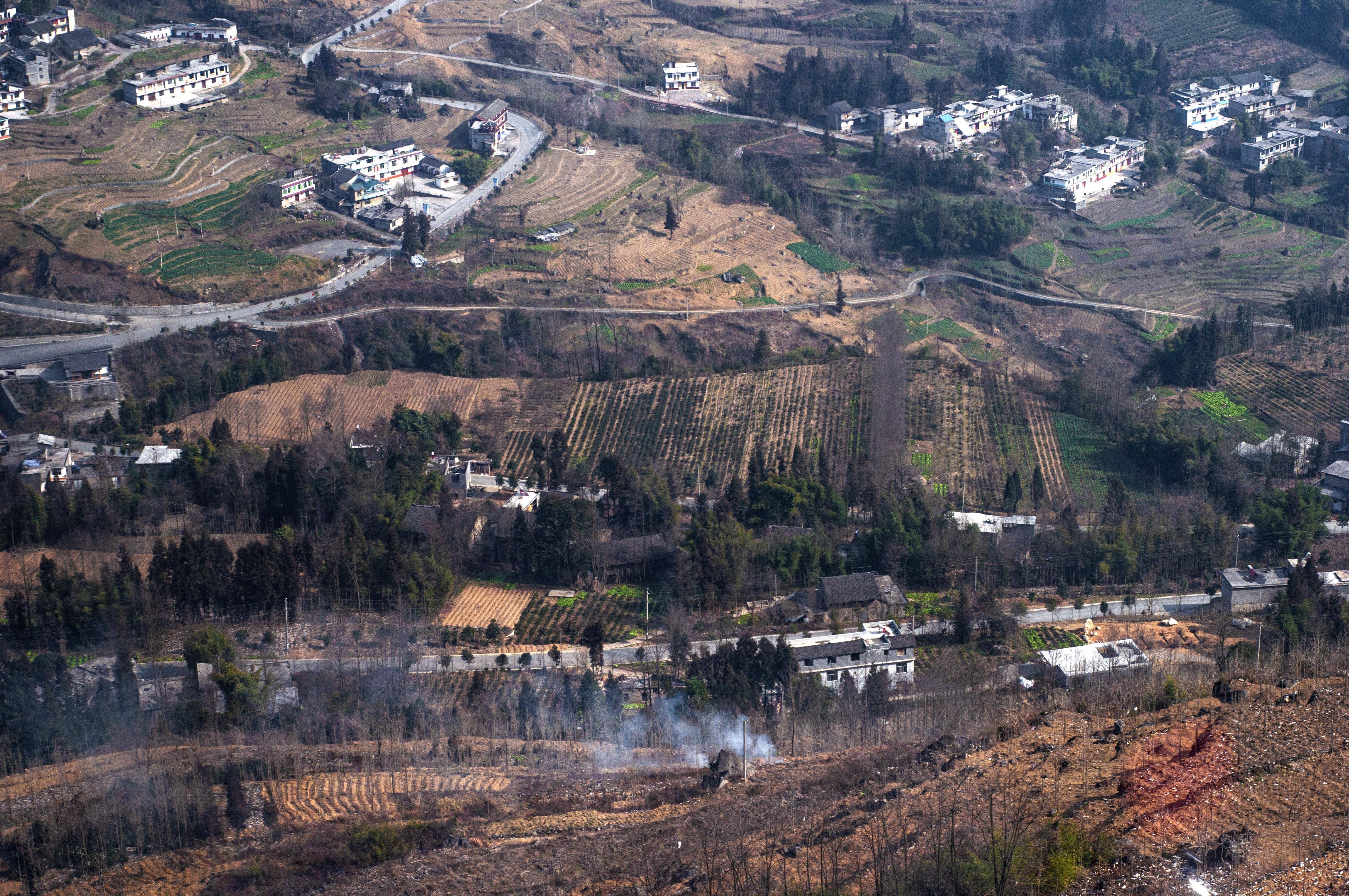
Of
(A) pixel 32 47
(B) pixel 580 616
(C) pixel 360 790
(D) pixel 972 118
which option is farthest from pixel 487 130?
(C) pixel 360 790

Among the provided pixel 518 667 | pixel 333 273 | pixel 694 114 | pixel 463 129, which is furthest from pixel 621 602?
pixel 694 114

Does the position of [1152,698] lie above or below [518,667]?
above

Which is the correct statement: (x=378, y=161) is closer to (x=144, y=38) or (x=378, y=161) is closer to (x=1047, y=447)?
(x=144, y=38)

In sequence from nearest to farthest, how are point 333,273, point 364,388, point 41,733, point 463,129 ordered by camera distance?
point 41,733 < point 364,388 < point 333,273 < point 463,129

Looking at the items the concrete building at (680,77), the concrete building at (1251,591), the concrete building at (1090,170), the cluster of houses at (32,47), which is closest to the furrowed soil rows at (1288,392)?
the concrete building at (1251,591)

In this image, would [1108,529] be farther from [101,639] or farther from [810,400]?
[101,639]

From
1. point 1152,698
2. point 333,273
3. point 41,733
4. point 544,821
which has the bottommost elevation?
point 333,273
